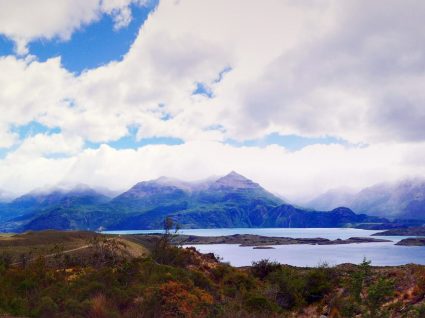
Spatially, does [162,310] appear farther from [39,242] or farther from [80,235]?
[80,235]

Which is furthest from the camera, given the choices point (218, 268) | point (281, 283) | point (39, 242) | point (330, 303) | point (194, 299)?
point (39, 242)

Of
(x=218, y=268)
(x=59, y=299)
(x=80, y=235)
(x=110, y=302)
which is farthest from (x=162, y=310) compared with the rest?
(x=80, y=235)

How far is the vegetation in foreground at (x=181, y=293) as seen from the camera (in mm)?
18875

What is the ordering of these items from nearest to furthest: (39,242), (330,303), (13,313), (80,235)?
(13,313) < (330,303) < (39,242) < (80,235)

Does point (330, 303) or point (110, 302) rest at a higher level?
point (110, 302)

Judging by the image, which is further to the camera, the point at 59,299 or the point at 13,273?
the point at 13,273

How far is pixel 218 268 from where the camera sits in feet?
186

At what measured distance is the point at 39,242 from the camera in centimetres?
7175

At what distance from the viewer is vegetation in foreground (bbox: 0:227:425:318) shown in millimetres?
18875

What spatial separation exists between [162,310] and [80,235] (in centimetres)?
6202

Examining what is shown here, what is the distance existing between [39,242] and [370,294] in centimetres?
6699

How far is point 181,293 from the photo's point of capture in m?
26.0

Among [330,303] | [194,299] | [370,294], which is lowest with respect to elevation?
[330,303]

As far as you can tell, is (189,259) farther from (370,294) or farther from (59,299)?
(370,294)
